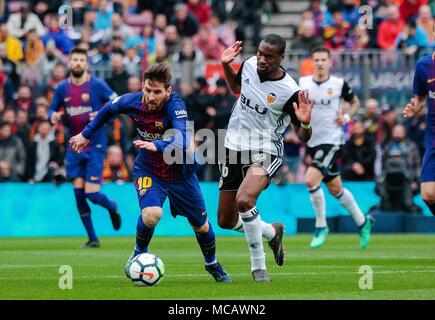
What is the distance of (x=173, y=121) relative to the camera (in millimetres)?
10812

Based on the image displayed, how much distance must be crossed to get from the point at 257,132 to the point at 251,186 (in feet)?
2.34

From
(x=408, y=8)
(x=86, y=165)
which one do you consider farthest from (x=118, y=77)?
(x=408, y=8)

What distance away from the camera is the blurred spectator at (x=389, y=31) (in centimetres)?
2450

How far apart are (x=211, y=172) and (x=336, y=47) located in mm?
4433

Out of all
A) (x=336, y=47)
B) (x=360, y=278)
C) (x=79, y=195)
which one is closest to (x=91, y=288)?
(x=360, y=278)

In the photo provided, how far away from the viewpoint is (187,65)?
936 inches

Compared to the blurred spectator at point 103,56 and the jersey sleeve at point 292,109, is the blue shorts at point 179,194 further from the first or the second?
the blurred spectator at point 103,56

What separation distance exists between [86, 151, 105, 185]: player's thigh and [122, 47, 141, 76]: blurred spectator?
654 centimetres

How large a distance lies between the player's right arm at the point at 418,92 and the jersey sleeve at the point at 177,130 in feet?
10.0

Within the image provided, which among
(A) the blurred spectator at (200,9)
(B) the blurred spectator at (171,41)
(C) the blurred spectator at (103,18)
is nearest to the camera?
(B) the blurred spectator at (171,41)

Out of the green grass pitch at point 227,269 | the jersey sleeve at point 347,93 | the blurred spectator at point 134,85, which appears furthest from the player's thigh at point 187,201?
the blurred spectator at point 134,85

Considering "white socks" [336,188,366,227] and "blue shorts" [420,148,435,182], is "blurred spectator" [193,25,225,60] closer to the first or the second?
"white socks" [336,188,366,227]

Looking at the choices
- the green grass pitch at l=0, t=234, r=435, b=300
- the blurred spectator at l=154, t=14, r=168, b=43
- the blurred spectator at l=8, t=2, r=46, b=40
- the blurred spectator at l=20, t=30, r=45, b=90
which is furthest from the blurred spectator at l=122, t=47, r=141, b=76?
the green grass pitch at l=0, t=234, r=435, b=300

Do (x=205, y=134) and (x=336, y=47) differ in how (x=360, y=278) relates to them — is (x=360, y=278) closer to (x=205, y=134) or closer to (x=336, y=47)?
(x=205, y=134)
